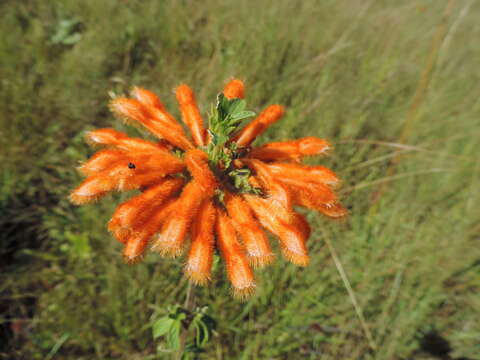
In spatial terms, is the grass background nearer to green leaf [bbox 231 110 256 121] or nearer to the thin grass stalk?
the thin grass stalk

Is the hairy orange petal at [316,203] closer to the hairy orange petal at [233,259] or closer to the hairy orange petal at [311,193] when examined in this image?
the hairy orange petal at [311,193]

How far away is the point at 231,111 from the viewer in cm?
138

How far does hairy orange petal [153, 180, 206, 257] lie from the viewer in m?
1.36

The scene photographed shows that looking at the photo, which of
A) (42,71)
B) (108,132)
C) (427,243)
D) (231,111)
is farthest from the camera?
(42,71)

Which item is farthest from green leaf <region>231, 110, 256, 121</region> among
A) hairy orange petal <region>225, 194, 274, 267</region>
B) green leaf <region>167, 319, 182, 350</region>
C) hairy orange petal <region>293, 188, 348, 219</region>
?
green leaf <region>167, 319, 182, 350</region>

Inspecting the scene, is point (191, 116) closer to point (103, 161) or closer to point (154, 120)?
point (154, 120)

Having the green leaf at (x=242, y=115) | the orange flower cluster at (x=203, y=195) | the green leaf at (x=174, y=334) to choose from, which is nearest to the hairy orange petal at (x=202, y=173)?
the orange flower cluster at (x=203, y=195)

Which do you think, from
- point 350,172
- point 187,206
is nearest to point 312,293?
point 350,172

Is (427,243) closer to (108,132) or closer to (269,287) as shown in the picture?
(269,287)

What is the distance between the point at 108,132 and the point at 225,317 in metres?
1.62

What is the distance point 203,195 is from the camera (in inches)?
57.7

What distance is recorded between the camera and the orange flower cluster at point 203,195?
4.64 feet

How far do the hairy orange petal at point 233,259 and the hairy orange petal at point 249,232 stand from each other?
33mm

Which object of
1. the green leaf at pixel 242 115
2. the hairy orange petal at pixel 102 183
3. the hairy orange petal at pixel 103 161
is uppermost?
the hairy orange petal at pixel 103 161
